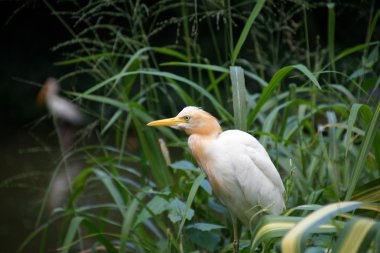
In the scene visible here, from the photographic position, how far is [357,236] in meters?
1.01

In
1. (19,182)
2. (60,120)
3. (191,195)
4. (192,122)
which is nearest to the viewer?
(191,195)

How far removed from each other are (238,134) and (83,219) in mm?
710

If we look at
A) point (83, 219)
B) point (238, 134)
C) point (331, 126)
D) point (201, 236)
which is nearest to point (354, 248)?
point (238, 134)

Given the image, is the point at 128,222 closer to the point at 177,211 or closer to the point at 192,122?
the point at 177,211

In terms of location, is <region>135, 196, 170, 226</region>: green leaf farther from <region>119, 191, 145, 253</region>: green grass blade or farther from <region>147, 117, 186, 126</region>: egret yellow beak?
<region>147, 117, 186, 126</region>: egret yellow beak

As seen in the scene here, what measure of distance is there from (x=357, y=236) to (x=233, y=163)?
0.87m

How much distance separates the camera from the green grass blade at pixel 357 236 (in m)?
1.00

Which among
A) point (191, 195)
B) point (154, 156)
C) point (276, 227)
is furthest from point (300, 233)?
point (154, 156)

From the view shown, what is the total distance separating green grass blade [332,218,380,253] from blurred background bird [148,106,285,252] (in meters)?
0.82

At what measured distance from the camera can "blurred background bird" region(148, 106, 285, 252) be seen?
1861mm

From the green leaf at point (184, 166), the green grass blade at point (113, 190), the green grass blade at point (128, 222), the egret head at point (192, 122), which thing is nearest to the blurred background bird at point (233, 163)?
the egret head at point (192, 122)

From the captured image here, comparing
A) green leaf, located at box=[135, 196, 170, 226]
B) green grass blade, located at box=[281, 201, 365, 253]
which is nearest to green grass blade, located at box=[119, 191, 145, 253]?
green leaf, located at box=[135, 196, 170, 226]

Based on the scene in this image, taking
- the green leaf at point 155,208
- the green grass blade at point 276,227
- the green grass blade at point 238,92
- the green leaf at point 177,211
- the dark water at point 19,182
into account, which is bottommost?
the dark water at point 19,182

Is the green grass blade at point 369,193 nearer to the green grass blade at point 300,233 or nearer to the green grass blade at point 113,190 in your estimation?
the green grass blade at point 300,233
